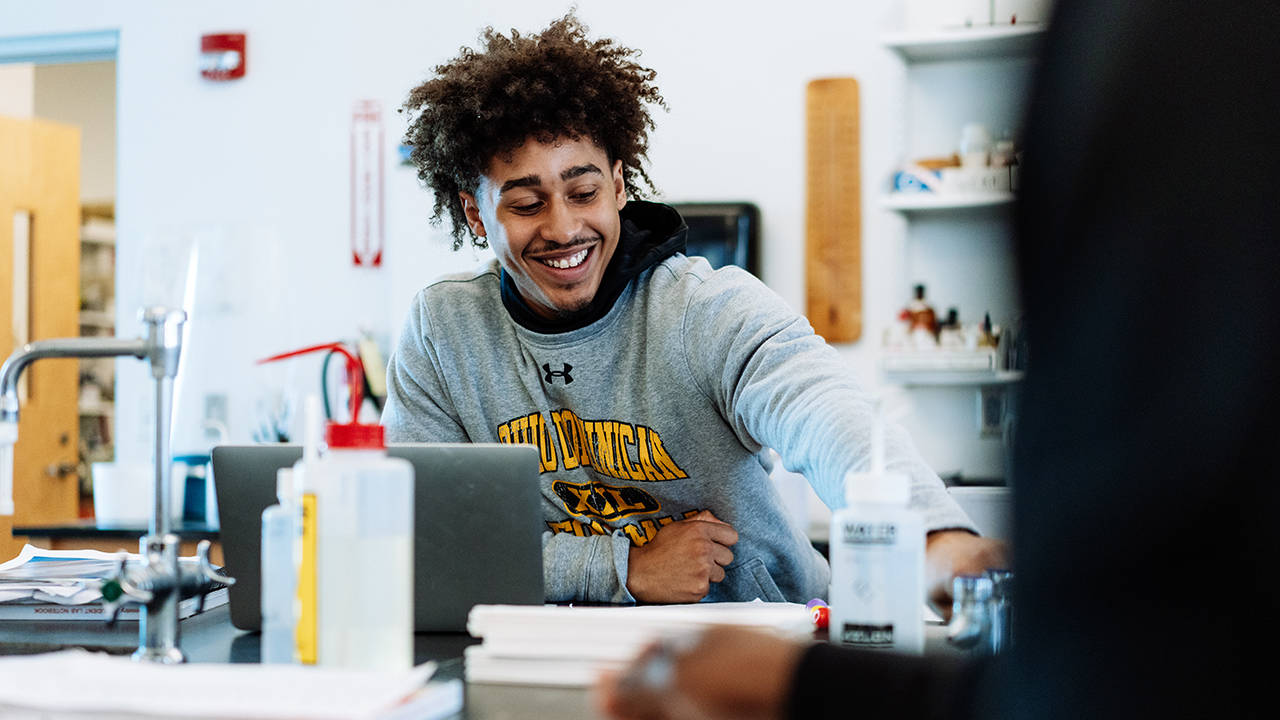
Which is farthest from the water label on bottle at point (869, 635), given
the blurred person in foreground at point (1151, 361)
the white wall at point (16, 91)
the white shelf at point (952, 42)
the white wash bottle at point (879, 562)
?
the white wall at point (16, 91)

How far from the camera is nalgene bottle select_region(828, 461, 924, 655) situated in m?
0.82

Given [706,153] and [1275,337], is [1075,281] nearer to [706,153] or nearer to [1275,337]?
[1275,337]

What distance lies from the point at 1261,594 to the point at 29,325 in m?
4.49

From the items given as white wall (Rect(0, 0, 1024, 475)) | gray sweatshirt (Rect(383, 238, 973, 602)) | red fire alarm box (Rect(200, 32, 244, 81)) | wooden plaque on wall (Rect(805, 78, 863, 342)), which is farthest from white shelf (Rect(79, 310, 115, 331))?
gray sweatshirt (Rect(383, 238, 973, 602))

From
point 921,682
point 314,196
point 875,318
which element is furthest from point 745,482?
point 314,196

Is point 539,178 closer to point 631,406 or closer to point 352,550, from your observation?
point 631,406

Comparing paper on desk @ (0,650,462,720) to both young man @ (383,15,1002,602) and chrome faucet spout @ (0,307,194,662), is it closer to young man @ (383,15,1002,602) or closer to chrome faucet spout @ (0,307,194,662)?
chrome faucet spout @ (0,307,194,662)

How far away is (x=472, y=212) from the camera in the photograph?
1835mm

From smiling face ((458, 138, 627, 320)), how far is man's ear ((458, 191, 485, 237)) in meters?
0.13

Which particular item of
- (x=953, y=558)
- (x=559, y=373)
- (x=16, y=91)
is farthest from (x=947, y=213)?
(x=16, y=91)

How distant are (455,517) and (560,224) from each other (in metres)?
0.61

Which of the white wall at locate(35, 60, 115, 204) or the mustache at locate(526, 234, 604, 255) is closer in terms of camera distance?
the mustache at locate(526, 234, 604, 255)

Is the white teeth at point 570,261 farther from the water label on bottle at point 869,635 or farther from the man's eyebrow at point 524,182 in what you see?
the water label on bottle at point 869,635

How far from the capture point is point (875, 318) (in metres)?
3.12
